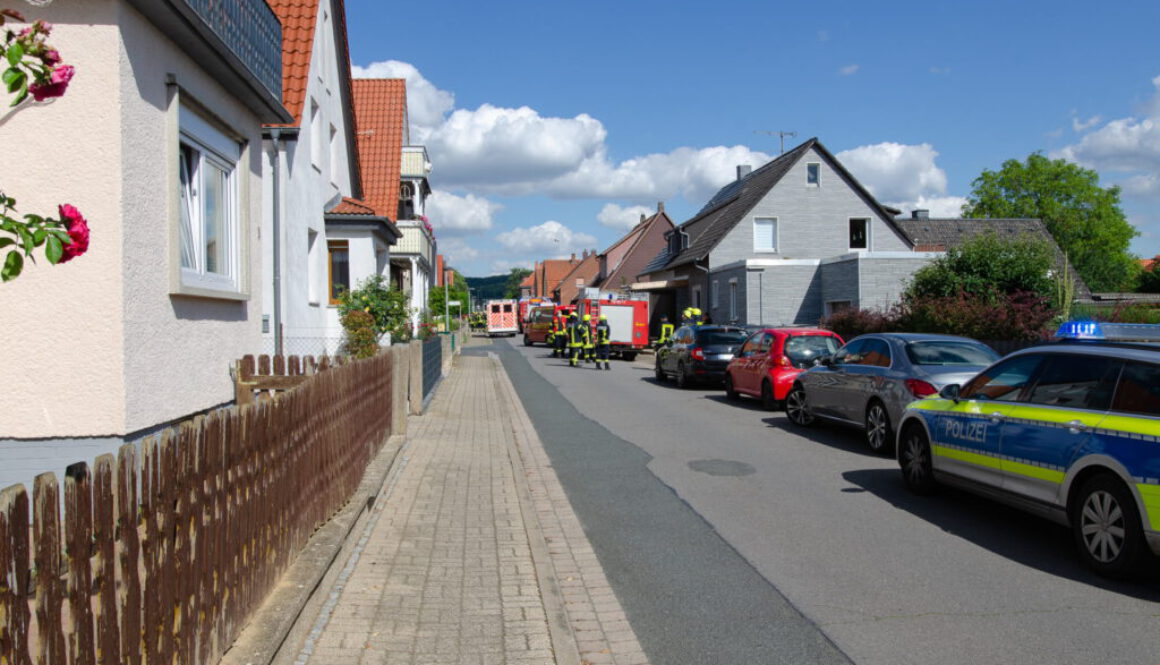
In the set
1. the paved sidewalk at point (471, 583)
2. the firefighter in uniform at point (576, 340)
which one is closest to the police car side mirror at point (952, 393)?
the paved sidewalk at point (471, 583)

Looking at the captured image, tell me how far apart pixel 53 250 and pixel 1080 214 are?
81.8 meters

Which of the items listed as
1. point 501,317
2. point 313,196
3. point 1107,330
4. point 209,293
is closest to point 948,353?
point 1107,330

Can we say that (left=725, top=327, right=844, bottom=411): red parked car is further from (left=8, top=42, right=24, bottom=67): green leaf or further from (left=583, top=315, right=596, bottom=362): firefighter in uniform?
(left=583, top=315, right=596, bottom=362): firefighter in uniform

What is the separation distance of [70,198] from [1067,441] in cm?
703

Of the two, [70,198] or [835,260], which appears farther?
[835,260]

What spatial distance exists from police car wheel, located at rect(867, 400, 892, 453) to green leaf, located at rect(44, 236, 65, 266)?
985 cm

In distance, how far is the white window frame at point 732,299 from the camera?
34438 mm

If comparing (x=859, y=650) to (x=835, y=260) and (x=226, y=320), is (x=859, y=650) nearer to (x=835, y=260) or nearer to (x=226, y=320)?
(x=226, y=320)

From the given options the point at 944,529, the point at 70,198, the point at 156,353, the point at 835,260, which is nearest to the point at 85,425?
the point at 156,353

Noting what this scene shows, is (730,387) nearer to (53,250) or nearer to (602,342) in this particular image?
(602,342)

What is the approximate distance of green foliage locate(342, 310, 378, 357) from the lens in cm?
1544

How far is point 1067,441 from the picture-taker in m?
6.21

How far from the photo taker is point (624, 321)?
35.9 meters

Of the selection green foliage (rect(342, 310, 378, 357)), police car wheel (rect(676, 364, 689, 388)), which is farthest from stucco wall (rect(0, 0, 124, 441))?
police car wheel (rect(676, 364, 689, 388))
